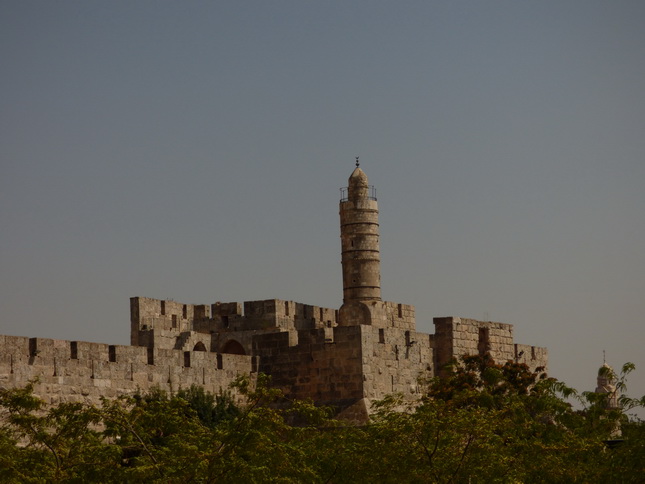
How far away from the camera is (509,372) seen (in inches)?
1212

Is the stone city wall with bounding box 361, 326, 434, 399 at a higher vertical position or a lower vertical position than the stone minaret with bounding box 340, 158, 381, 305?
lower

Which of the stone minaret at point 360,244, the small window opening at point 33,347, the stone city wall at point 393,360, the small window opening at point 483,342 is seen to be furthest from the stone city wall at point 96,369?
the stone minaret at point 360,244

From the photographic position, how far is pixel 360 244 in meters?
38.2

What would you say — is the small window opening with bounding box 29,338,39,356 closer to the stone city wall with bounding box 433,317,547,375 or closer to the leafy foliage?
the leafy foliage

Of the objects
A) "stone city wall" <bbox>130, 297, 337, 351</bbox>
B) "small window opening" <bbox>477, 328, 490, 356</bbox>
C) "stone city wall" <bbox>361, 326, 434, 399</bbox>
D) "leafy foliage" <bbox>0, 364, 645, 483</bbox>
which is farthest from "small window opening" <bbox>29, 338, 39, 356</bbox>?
"small window opening" <bbox>477, 328, 490, 356</bbox>

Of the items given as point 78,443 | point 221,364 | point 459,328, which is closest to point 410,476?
point 78,443

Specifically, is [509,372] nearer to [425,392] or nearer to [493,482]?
[425,392]

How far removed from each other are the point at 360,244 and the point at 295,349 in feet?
36.4

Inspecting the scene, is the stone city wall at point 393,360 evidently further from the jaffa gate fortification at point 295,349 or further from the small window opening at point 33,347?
the small window opening at point 33,347

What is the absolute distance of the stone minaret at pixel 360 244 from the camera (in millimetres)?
37812

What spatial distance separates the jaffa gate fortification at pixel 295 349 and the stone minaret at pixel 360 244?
0.08ft

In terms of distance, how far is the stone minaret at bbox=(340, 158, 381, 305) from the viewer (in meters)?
37.8

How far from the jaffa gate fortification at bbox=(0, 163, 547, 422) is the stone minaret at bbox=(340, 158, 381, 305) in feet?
0.08

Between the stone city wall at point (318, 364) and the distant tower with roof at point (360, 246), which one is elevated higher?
the distant tower with roof at point (360, 246)
